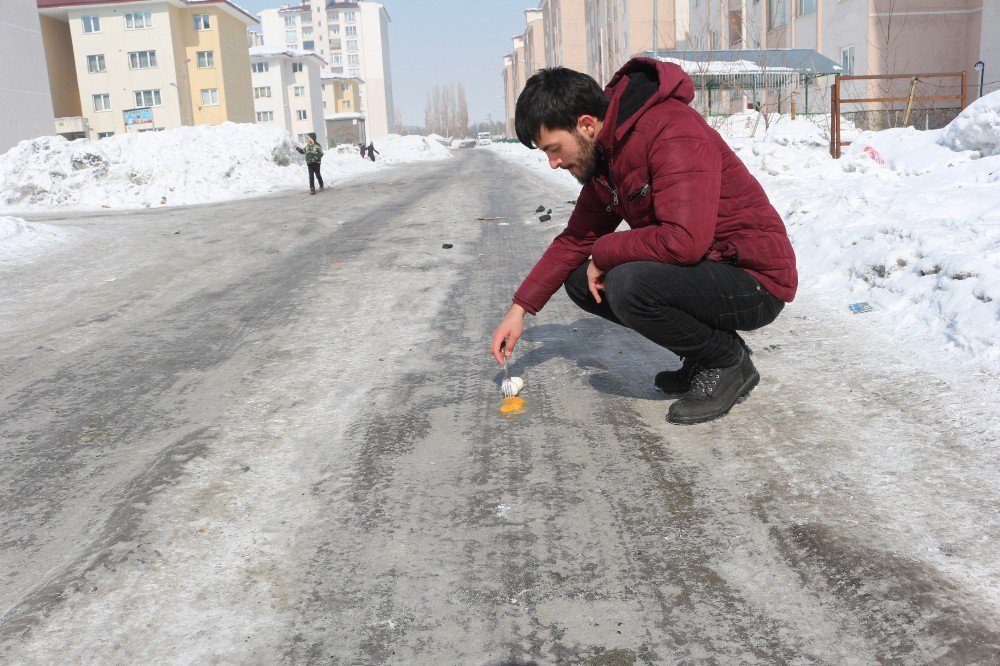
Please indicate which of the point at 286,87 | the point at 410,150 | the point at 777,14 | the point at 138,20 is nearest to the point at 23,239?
the point at 777,14

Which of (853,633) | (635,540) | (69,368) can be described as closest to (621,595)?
(635,540)

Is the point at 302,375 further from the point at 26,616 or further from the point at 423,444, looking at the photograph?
the point at 26,616

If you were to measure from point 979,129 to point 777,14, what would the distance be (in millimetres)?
35285

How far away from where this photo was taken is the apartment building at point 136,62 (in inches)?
2126

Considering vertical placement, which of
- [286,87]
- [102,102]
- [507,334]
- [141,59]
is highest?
[286,87]

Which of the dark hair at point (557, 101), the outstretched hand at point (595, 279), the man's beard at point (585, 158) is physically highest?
the dark hair at point (557, 101)

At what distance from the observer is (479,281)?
6.58 m

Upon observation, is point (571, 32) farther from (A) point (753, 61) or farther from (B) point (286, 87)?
(A) point (753, 61)

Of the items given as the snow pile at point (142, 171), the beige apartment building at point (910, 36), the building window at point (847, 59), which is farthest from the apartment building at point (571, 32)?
the snow pile at point (142, 171)

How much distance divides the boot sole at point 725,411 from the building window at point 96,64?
62209 mm

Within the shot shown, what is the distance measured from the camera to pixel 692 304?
10.2ft

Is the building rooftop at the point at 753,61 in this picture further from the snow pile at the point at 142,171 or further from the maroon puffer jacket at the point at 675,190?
the maroon puffer jacket at the point at 675,190

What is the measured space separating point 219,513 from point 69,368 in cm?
251

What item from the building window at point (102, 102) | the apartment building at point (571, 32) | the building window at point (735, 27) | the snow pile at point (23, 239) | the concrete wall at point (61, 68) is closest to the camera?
the snow pile at point (23, 239)
